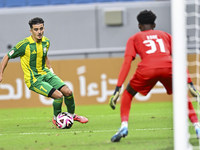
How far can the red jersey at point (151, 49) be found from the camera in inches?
169

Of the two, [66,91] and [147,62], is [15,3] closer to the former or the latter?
[66,91]

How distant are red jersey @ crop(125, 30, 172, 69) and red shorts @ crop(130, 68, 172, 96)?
56mm

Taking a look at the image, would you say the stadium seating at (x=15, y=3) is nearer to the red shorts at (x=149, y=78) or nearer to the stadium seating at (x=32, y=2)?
the stadium seating at (x=32, y=2)

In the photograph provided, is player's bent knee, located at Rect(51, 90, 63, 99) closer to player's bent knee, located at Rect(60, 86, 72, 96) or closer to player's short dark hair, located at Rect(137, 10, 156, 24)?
player's bent knee, located at Rect(60, 86, 72, 96)

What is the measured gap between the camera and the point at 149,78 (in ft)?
14.1

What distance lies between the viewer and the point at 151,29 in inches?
178

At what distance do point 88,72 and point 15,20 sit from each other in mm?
5657

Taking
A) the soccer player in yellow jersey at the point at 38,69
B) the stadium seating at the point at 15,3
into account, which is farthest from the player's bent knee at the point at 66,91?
the stadium seating at the point at 15,3

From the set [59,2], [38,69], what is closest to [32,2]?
[59,2]

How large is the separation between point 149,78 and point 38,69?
2.46 m

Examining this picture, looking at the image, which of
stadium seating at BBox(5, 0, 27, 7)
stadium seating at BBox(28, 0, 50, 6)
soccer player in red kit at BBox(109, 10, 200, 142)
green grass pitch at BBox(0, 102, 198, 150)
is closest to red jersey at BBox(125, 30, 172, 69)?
soccer player in red kit at BBox(109, 10, 200, 142)

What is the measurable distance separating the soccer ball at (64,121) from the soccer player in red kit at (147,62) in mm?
1575

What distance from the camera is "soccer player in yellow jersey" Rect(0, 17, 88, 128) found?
607 centimetres

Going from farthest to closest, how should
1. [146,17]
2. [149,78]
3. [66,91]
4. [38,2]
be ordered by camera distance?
[38,2]
[66,91]
[146,17]
[149,78]
